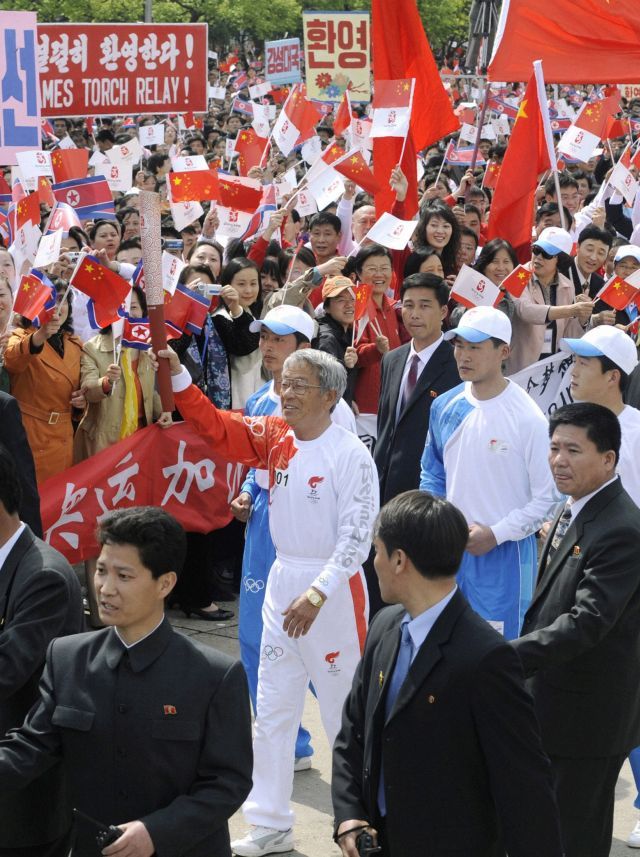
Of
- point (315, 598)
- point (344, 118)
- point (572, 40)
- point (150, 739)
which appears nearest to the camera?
point (150, 739)

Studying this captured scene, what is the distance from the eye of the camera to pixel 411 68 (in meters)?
10.3

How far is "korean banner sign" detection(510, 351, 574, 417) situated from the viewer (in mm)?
8008

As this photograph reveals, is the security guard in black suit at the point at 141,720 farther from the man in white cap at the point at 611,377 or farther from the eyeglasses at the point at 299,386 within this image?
the man in white cap at the point at 611,377

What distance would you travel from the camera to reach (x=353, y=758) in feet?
11.0

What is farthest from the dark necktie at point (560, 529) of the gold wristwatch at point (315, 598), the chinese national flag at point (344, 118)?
the chinese national flag at point (344, 118)

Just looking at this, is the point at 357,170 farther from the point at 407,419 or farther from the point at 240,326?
the point at 407,419

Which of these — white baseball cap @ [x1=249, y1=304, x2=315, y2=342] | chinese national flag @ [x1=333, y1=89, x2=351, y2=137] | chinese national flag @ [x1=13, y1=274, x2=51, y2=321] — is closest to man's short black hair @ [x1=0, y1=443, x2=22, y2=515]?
white baseball cap @ [x1=249, y1=304, x2=315, y2=342]

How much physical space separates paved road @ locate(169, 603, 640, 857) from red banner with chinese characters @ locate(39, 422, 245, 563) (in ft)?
4.96

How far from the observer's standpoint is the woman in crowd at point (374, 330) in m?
7.48

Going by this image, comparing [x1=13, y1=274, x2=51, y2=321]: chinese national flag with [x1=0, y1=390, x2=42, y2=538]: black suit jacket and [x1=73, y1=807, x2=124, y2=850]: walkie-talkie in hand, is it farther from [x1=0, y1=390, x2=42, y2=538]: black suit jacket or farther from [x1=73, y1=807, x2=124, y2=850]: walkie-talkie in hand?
[x1=73, y1=807, x2=124, y2=850]: walkie-talkie in hand

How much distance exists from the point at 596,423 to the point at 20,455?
2148mm

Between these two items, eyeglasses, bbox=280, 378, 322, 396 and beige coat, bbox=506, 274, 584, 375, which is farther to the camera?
beige coat, bbox=506, 274, 584, 375

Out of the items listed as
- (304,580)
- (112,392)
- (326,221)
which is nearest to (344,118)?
(326,221)

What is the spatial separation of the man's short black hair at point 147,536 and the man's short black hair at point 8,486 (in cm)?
56
